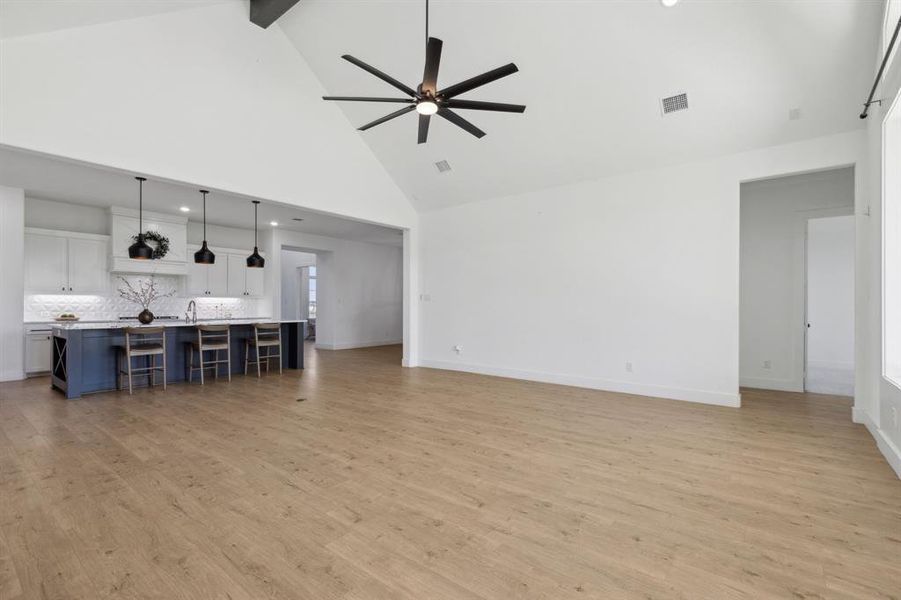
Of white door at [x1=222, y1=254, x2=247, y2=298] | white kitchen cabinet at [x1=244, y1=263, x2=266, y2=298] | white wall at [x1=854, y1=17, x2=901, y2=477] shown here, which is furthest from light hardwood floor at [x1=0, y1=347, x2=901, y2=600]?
white kitchen cabinet at [x1=244, y1=263, x2=266, y2=298]

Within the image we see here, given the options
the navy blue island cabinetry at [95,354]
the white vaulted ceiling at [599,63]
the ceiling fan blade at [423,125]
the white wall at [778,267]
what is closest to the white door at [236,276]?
the navy blue island cabinetry at [95,354]

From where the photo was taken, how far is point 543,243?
21.0ft

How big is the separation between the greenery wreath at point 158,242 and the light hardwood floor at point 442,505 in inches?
149

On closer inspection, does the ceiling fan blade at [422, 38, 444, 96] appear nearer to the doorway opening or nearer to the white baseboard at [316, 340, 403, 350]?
the white baseboard at [316, 340, 403, 350]

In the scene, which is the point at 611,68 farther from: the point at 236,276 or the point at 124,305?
the point at 124,305

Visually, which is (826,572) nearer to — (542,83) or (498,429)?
(498,429)

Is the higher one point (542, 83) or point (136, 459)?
point (542, 83)

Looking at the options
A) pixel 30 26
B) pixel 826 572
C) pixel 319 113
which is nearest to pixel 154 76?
pixel 30 26

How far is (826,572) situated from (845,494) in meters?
1.16

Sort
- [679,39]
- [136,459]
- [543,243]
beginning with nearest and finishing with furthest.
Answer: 1. [136,459]
2. [679,39]
3. [543,243]

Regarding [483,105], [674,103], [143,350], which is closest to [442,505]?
[483,105]

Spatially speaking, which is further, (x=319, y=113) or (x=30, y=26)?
(x=319, y=113)

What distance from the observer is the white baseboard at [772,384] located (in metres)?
5.76

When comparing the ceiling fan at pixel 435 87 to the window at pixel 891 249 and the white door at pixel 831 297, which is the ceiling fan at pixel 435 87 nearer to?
the window at pixel 891 249
